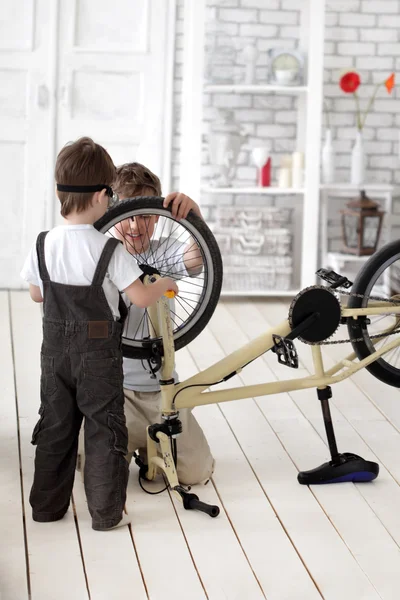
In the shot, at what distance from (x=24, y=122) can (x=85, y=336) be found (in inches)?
129

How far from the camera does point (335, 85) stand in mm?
5359

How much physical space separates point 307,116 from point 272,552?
328 centimetres

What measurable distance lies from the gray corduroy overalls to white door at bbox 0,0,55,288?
3105mm

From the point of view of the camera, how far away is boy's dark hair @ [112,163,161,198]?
2.64 m

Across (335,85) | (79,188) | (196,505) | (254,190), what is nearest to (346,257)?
(254,190)

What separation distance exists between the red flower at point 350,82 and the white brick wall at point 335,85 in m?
0.09

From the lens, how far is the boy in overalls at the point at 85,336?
7.39 feet

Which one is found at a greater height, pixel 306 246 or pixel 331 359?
pixel 306 246

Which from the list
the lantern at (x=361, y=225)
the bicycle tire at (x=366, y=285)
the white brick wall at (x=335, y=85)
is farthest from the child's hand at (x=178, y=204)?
the white brick wall at (x=335, y=85)

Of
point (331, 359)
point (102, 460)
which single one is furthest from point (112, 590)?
point (331, 359)

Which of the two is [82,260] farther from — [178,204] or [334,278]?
[334,278]

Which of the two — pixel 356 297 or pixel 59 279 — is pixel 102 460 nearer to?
pixel 59 279

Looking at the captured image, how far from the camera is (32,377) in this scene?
12.1ft

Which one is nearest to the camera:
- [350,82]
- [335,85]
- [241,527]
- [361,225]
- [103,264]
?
[103,264]
